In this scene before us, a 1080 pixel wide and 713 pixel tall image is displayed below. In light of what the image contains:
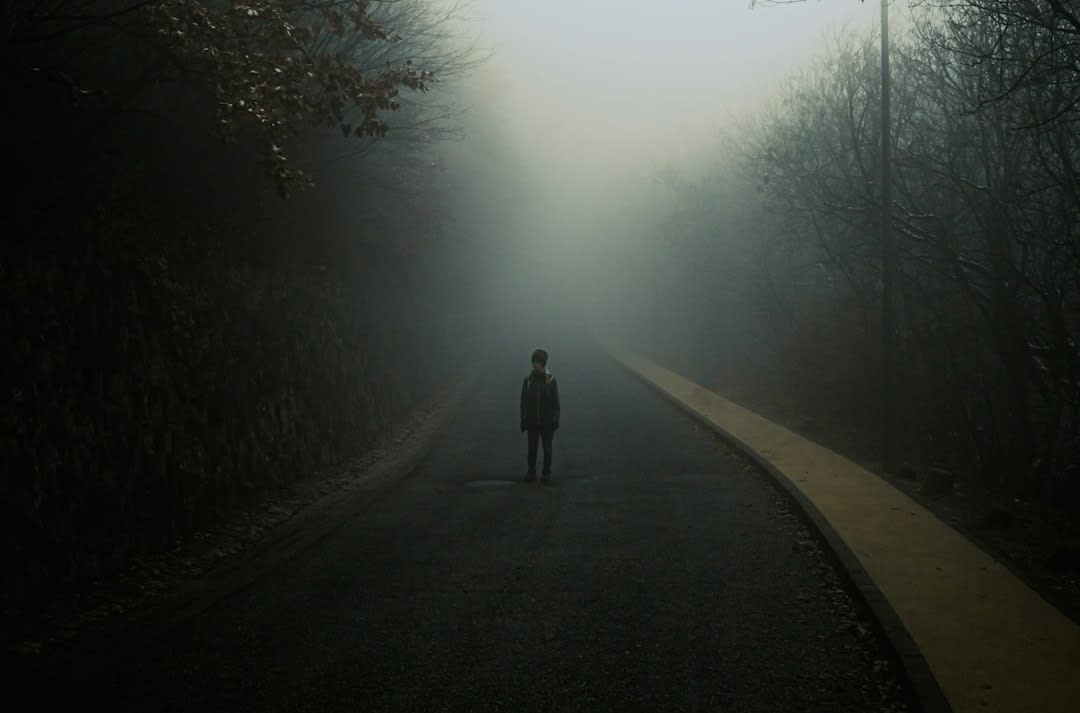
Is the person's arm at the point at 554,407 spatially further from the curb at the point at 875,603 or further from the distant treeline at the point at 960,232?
the distant treeline at the point at 960,232

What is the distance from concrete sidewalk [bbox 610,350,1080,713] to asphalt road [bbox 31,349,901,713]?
1.36ft

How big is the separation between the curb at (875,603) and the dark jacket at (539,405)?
3.26 metres

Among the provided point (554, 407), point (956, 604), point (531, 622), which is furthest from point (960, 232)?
point (531, 622)

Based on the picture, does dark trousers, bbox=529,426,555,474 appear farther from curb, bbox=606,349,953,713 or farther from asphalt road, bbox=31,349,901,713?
curb, bbox=606,349,953,713

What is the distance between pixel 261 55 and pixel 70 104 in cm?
344

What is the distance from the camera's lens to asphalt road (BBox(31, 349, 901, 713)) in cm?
552

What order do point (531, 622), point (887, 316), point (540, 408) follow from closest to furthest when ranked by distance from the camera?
point (531, 622) < point (540, 408) < point (887, 316)

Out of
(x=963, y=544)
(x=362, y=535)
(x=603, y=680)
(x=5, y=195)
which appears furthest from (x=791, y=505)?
(x=5, y=195)

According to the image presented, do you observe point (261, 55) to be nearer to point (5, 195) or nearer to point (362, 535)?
point (5, 195)

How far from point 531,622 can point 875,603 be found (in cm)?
256

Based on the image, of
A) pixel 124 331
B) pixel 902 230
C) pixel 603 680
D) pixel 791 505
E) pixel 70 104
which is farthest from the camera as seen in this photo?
pixel 902 230

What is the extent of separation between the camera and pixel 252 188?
14094mm

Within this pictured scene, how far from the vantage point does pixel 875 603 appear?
6836 millimetres

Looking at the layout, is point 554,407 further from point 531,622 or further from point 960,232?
point 960,232
